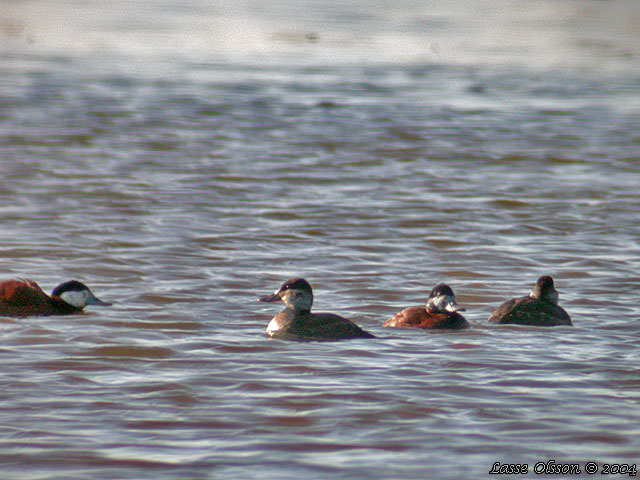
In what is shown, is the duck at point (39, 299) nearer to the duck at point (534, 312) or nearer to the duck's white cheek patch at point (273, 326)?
the duck's white cheek patch at point (273, 326)

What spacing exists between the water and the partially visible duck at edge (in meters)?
0.11

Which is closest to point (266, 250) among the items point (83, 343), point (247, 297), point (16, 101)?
point (247, 297)

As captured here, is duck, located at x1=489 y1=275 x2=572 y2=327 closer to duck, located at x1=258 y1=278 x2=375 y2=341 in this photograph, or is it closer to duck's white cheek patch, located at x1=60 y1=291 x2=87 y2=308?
duck, located at x1=258 y1=278 x2=375 y2=341

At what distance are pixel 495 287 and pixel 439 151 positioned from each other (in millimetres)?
7322

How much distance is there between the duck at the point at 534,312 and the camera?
8.51m

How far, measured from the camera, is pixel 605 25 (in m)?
30.7

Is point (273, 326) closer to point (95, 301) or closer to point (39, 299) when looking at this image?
point (95, 301)

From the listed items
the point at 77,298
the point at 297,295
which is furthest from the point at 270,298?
the point at 77,298

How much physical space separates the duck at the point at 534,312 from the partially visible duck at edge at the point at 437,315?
298 millimetres

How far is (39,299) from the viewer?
882 cm

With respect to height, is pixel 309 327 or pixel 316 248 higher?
pixel 316 248

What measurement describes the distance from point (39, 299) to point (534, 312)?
11.8 feet

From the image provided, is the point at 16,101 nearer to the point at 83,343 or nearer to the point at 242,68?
the point at 242,68

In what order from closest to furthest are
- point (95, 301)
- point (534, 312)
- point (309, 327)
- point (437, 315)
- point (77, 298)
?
point (309, 327) < point (437, 315) < point (534, 312) < point (77, 298) < point (95, 301)
